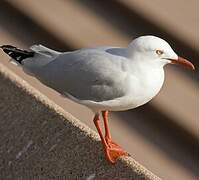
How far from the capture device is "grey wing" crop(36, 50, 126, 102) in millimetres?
1524

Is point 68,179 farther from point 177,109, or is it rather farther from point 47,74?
point 177,109

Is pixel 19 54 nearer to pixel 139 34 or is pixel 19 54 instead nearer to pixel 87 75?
pixel 87 75

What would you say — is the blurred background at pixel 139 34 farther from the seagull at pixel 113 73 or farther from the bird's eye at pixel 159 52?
the bird's eye at pixel 159 52

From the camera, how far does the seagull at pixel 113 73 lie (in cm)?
150

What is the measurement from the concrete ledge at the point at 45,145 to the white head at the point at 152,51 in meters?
0.30

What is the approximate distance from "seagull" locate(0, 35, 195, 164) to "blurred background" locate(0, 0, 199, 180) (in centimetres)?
32

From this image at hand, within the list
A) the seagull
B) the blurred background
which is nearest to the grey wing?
the seagull

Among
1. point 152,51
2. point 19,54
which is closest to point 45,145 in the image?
point 19,54

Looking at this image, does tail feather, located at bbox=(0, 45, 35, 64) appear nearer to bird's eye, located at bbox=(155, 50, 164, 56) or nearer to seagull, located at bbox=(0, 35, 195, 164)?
seagull, located at bbox=(0, 35, 195, 164)

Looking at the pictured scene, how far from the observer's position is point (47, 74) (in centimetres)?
166

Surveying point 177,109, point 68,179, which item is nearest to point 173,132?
point 177,109

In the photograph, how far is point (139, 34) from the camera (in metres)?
2.46

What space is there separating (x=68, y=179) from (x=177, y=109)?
573mm

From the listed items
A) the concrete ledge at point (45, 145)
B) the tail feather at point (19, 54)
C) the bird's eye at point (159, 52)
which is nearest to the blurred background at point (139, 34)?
the concrete ledge at point (45, 145)
